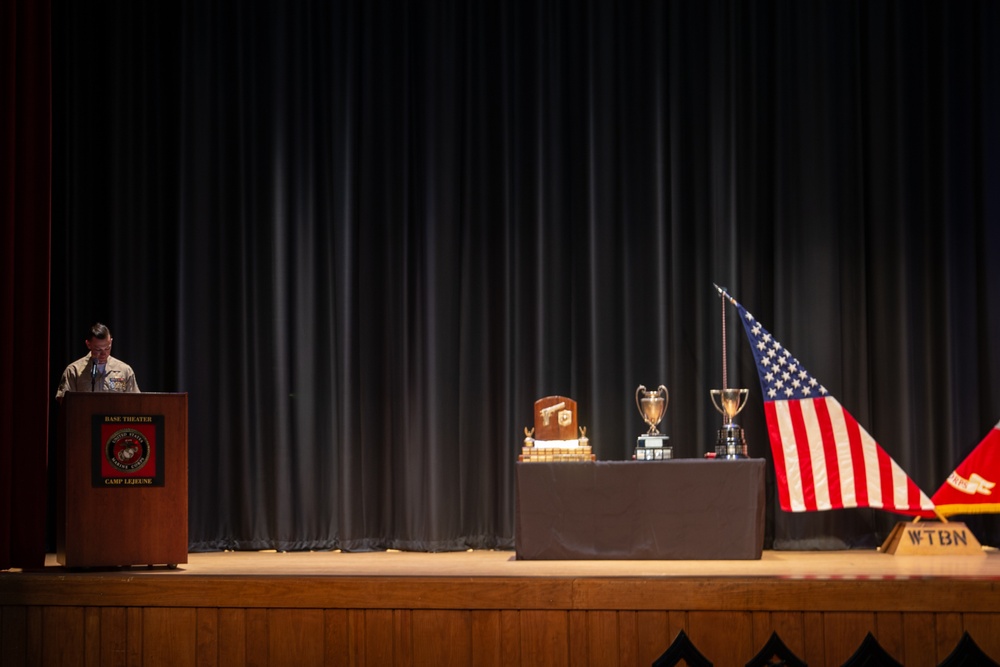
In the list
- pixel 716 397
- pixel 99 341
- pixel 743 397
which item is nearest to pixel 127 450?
pixel 99 341

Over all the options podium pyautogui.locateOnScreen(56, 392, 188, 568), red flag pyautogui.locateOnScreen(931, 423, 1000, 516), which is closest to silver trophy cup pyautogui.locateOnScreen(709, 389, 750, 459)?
red flag pyautogui.locateOnScreen(931, 423, 1000, 516)

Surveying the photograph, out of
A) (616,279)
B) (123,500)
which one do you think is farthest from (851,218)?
(123,500)

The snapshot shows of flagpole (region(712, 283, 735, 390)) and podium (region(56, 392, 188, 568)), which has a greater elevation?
flagpole (region(712, 283, 735, 390))

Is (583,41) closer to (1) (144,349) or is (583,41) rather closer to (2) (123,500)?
(1) (144,349)

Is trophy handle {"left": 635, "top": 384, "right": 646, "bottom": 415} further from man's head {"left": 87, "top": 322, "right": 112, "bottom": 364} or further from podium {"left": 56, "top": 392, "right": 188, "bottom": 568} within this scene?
man's head {"left": 87, "top": 322, "right": 112, "bottom": 364}

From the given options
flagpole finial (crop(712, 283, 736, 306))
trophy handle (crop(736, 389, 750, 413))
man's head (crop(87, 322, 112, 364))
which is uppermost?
flagpole finial (crop(712, 283, 736, 306))

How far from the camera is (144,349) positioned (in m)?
6.56

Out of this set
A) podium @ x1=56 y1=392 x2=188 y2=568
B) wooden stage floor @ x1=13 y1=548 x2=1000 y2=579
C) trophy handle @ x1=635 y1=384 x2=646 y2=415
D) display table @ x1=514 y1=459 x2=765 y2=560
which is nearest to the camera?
wooden stage floor @ x1=13 y1=548 x2=1000 y2=579

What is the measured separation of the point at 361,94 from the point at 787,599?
3.84m

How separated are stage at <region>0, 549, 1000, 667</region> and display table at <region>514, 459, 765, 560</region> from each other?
67 centimetres

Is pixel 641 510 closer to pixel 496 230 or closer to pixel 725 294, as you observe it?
pixel 725 294

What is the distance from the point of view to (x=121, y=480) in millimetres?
4895

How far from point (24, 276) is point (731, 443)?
3.43 m

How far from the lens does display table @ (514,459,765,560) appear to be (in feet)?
17.3
